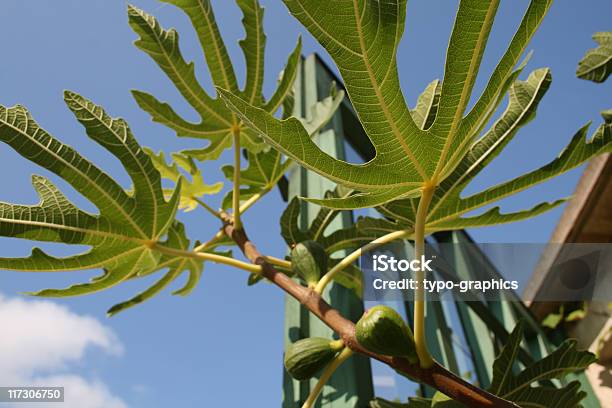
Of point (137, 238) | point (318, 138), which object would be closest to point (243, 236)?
point (137, 238)

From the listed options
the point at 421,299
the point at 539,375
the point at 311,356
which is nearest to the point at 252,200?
the point at 311,356

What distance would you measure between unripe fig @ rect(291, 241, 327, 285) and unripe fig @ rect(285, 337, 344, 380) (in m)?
0.15

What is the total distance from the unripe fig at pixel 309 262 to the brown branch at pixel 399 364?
5 centimetres

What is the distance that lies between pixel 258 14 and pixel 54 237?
0.75 m

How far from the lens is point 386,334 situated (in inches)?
26.2

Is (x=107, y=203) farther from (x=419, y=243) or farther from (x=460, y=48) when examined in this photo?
(x=460, y=48)

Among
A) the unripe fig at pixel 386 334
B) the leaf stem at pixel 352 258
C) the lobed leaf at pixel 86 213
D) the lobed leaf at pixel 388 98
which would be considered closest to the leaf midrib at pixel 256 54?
the lobed leaf at pixel 86 213

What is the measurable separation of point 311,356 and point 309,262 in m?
0.21

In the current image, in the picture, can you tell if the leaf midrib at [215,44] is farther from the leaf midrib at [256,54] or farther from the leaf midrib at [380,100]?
the leaf midrib at [380,100]

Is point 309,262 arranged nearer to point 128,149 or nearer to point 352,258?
point 352,258

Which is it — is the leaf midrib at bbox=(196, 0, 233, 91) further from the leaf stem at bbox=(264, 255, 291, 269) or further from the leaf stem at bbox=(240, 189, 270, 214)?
the leaf stem at bbox=(264, 255, 291, 269)

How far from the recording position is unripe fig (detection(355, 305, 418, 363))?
0.67m

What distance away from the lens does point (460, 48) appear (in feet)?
2.03

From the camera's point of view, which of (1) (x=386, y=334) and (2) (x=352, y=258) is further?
(2) (x=352, y=258)
